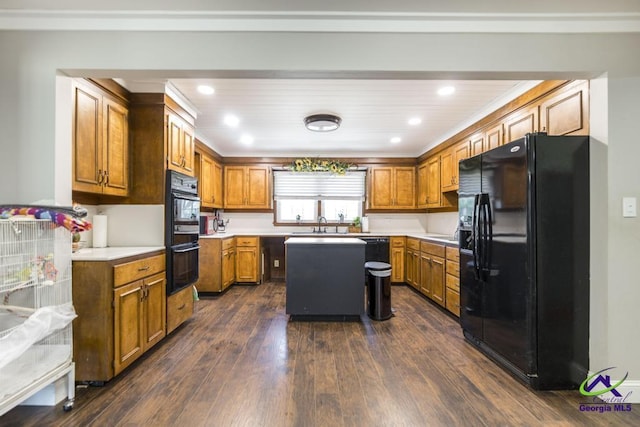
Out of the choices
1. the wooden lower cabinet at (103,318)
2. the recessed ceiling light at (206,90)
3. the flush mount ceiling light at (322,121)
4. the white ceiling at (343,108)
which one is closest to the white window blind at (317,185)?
the white ceiling at (343,108)

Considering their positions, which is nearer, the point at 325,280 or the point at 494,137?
the point at 494,137

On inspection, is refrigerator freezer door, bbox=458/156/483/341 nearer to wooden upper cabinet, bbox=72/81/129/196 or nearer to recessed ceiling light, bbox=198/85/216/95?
recessed ceiling light, bbox=198/85/216/95

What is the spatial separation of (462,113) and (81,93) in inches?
151

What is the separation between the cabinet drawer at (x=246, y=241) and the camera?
5188mm

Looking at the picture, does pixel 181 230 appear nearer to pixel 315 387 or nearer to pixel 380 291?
pixel 315 387

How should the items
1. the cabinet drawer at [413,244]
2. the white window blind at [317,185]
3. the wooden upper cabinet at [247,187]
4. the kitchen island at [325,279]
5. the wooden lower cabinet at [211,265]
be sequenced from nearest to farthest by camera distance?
the kitchen island at [325,279] < the wooden lower cabinet at [211,265] < the cabinet drawer at [413,244] < the wooden upper cabinet at [247,187] < the white window blind at [317,185]

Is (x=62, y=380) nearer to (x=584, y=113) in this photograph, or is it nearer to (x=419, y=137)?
(x=584, y=113)

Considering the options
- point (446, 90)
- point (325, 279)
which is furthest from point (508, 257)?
→ point (325, 279)

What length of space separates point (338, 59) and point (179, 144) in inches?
80.4

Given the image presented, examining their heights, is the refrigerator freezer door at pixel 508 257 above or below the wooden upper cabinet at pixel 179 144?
below

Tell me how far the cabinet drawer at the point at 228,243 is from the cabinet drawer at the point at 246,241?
87 mm

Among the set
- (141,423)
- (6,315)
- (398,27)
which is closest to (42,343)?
(6,315)

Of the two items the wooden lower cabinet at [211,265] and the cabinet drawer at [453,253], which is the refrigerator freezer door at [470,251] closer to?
the cabinet drawer at [453,253]

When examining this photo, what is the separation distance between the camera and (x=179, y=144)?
10.3 feet
